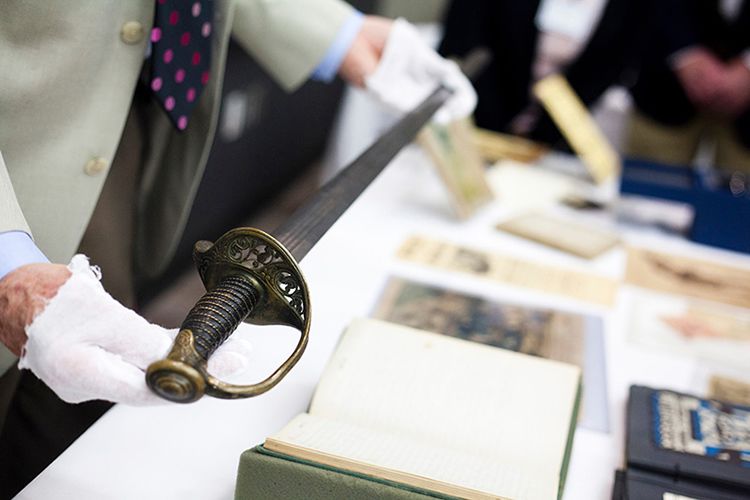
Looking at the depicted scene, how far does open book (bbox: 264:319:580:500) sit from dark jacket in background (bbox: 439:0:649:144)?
1.65 m

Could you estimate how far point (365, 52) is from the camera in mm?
1542

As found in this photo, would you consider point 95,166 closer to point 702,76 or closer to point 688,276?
point 688,276

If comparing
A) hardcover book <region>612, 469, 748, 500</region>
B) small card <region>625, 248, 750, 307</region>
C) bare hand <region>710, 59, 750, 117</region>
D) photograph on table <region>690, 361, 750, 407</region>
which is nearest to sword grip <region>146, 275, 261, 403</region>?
hardcover book <region>612, 469, 748, 500</region>

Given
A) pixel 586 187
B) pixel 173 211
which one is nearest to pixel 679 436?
pixel 173 211

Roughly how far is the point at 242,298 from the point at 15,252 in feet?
0.67

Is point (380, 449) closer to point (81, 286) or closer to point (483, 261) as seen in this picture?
point (81, 286)

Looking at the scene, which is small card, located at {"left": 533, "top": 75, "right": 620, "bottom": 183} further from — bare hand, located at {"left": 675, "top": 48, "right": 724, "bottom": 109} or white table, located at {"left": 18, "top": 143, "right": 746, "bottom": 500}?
bare hand, located at {"left": 675, "top": 48, "right": 724, "bottom": 109}

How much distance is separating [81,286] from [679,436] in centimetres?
72

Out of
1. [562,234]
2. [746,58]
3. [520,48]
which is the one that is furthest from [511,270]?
[746,58]

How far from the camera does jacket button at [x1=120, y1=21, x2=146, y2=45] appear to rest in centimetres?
109

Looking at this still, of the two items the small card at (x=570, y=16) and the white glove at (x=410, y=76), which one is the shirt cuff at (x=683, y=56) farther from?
the white glove at (x=410, y=76)

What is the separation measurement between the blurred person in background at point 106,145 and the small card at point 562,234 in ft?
0.87

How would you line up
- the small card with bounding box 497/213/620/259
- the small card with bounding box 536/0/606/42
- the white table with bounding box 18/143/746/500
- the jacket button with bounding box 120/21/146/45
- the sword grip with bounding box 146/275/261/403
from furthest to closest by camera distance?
1. the small card with bounding box 536/0/606/42
2. the small card with bounding box 497/213/620/259
3. the jacket button with bounding box 120/21/146/45
4. the white table with bounding box 18/143/746/500
5. the sword grip with bounding box 146/275/261/403

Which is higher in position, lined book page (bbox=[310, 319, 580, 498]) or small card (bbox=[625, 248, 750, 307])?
small card (bbox=[625, 248, 750, 307])
